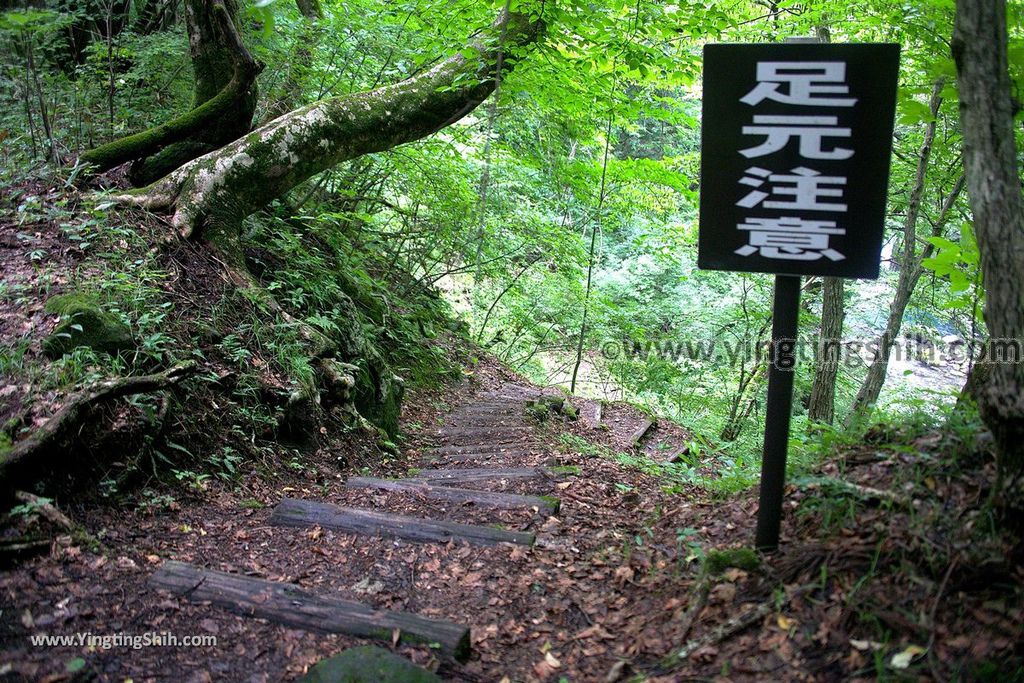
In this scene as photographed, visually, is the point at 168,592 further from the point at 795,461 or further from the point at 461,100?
the point at 461,100

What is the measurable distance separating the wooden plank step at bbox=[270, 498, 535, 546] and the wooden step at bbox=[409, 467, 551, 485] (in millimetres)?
1119

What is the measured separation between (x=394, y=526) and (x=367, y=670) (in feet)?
5.04

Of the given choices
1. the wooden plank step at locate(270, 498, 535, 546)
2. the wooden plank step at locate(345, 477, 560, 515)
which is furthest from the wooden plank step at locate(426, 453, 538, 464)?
the wooden plank step at locate(270, 498, 535, 546)

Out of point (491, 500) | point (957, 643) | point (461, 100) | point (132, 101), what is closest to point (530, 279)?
point (461, 100)

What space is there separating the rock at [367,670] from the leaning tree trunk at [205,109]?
233 inches

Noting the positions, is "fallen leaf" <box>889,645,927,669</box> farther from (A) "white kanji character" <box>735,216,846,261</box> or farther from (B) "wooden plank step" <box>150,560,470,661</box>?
(B) "wooden plank step" <box>150,560,470,661</box>

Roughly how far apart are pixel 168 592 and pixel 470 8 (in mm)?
7195

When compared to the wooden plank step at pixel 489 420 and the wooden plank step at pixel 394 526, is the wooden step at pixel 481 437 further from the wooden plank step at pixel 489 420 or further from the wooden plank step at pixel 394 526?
the wooden plank step at pixel 394 526

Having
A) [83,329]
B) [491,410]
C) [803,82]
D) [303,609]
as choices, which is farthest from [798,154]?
[491,410]

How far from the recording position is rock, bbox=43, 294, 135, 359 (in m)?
3.95

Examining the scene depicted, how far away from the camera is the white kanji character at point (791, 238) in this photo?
2.60 m

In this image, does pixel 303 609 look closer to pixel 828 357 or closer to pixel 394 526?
pixel 394 526

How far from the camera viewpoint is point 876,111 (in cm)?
248

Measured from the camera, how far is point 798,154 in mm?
2592
